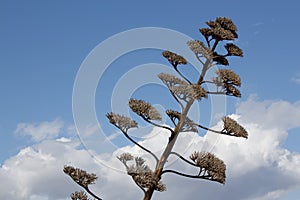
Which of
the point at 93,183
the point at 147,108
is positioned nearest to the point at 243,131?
the point at 147,108

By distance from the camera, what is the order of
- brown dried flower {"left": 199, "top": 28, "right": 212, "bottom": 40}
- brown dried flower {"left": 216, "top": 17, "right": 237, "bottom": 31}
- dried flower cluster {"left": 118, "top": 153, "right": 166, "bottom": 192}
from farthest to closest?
brown dried flower {"left": 216, "top": 17, "right": 237, "bottom": 31}
brown dried flower {"left": 199, "top": 28, "right": 212, "bottom": 40}
dried flower cluster {"left": 118, "top": 153, "right": 166, "bottom": 192}

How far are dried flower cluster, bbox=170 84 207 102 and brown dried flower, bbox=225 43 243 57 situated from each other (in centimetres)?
160

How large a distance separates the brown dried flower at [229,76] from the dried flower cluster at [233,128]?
96cm

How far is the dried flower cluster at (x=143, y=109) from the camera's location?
42.2ft

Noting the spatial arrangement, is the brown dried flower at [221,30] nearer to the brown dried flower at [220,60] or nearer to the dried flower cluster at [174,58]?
the brown dried flower at [220,60]

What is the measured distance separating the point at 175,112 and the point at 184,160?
1.22 meters

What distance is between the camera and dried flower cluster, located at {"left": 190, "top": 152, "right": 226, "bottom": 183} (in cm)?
1248

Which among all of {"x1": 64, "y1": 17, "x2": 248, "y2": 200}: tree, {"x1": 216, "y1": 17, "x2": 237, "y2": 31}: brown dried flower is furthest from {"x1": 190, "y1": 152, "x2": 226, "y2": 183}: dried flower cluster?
{"x1": 216, "y1": 17, "x2": 237, "y2": 31}: brown dried flower

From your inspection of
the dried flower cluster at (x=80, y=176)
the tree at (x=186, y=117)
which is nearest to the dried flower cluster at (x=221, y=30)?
the tree at (x=186, y=117)

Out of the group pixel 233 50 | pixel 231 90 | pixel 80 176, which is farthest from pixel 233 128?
pixel 80 176

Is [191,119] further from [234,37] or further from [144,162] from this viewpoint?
[234,37]

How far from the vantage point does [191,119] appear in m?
13.0

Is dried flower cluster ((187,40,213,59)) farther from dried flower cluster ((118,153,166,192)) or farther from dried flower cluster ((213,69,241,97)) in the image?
dried flower cluster ((118,153,166,192))

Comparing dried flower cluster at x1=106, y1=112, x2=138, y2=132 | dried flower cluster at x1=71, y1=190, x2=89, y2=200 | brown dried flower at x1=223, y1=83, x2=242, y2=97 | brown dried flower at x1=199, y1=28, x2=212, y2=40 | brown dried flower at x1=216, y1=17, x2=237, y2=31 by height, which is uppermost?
brown dried flower at x1=216, y1=17, x2=237, y2=31
